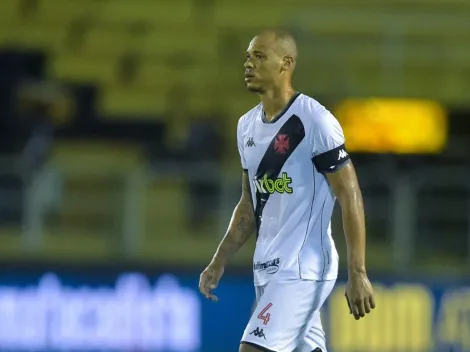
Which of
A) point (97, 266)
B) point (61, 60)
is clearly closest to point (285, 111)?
point (97, 266)

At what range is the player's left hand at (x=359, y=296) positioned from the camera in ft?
13.7

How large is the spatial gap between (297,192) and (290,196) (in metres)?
0.03

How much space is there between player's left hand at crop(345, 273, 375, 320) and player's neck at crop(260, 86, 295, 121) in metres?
0.77

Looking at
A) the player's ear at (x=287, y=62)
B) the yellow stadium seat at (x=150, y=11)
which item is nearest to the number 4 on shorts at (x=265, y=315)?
the player's ear at (x=287, y=62)

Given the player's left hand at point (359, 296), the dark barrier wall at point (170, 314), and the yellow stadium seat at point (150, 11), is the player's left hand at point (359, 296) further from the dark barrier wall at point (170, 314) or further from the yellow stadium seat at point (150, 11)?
the yellow stadium seat at point (150, 11)

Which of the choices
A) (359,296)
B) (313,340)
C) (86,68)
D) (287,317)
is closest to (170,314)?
(86,68)

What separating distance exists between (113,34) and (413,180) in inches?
157

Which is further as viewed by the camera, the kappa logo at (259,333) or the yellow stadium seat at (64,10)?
the yellow stadium seat at (64,10)

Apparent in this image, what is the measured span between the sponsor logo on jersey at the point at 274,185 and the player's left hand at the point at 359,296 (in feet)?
1.63

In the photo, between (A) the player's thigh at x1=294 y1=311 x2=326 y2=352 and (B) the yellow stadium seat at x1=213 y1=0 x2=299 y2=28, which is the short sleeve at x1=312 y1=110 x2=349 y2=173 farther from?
(B) the yellow stadium seat at x1=213 y1=0 x2=299 y2=28

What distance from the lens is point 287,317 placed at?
4465 mm

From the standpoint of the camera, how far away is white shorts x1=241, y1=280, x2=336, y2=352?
4.45m

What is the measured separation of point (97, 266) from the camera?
917 centimetres

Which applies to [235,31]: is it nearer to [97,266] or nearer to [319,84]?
[319,84]
